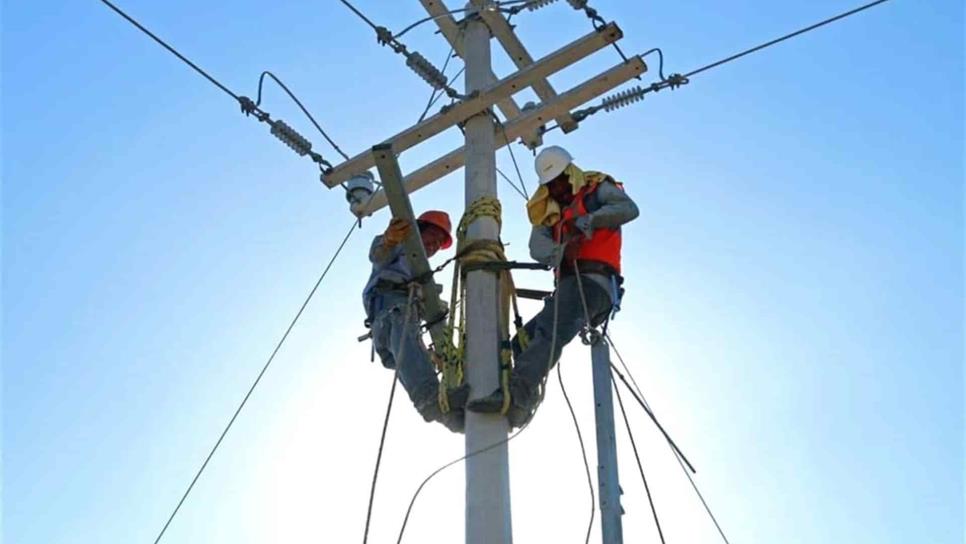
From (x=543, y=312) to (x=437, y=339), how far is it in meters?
0.58

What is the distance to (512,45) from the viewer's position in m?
7.29

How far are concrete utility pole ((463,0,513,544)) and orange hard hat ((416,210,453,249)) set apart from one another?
2.77 feet

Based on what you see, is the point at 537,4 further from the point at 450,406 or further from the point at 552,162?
the point at 450,406

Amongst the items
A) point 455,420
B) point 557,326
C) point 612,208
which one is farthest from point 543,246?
point 455,420

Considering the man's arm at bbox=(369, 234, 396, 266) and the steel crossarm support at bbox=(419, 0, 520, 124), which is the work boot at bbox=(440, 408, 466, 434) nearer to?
the man's arm at bbox=(369, 234, 396, 266)

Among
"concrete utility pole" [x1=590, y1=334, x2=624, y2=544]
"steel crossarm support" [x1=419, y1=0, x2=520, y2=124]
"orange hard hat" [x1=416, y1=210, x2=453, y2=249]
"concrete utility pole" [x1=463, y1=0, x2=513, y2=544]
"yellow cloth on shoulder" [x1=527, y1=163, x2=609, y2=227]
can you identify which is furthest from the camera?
"steel crossarm support" [x1=419, y1=0, x2=520, y2=124]

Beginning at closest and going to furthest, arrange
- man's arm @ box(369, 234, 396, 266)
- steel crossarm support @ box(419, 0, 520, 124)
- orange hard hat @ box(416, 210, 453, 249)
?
man's arm @ box(369, 234, 396, 266)
orange hard hat @ box(416, 210, 453, 249)
steel crossarm support @ box(419, 0, 520, 124)

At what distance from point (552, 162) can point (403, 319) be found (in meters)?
1.13

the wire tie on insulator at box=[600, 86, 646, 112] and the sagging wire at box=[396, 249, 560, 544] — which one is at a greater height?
the wire tie on insulator at box=[600, 86, 646, 112]

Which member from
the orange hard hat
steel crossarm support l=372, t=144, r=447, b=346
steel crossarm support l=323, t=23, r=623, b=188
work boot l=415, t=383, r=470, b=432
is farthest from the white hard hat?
work boot l=415, t=383, r=470, b=432

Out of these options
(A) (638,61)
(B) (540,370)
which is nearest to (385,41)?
(A) (638,61)

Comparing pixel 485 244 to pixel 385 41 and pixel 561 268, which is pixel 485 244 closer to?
pixel 561 268

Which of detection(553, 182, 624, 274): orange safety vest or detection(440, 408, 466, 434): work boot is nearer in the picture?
detection(440, 408, 466, 434): work boot

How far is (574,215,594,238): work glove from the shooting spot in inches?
224
